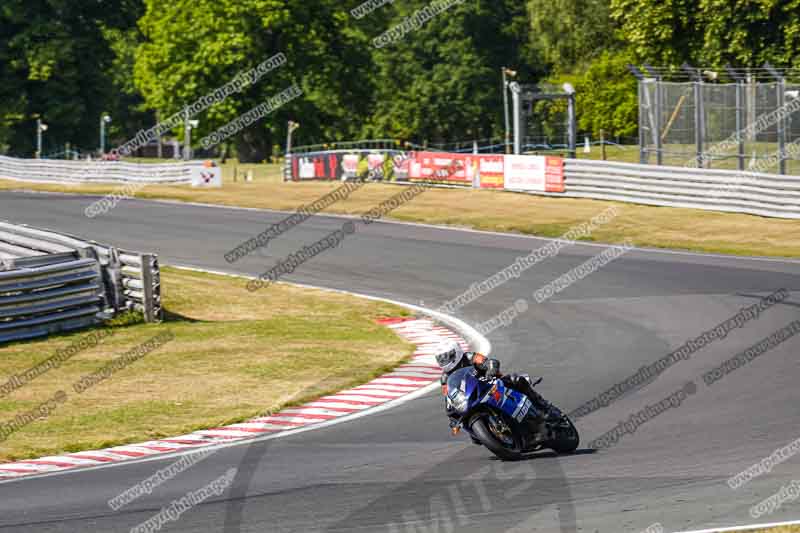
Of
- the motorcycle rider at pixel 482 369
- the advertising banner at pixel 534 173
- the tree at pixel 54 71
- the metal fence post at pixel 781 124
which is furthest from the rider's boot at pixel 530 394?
the tree at pixel 54 71

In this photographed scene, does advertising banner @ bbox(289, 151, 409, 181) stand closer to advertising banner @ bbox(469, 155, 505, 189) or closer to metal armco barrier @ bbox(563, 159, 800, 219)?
advertising banner @ bbox(469, 155, 505, 189)

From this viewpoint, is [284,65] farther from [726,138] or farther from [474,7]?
[726,138]

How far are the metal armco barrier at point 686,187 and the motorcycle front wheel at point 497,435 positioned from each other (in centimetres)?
2187

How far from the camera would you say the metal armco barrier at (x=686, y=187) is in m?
30.8

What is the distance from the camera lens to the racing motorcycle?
1007 cm

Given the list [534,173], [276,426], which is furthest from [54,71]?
[276,426]

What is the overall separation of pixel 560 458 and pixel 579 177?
2781 centimetres

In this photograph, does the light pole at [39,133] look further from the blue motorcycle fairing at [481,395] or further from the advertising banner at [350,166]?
the blue motorcycle fairing at [481,395]

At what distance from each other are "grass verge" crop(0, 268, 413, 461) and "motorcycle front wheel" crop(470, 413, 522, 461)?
166 inches

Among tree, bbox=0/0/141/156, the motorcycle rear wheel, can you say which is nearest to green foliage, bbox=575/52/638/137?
tree, bbox=0/0/141/156

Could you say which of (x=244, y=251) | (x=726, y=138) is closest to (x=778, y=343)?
(x=244, y=251)

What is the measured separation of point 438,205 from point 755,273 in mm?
16156

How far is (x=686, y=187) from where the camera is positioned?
111ft

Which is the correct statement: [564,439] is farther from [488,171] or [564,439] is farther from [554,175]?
[488,171]
